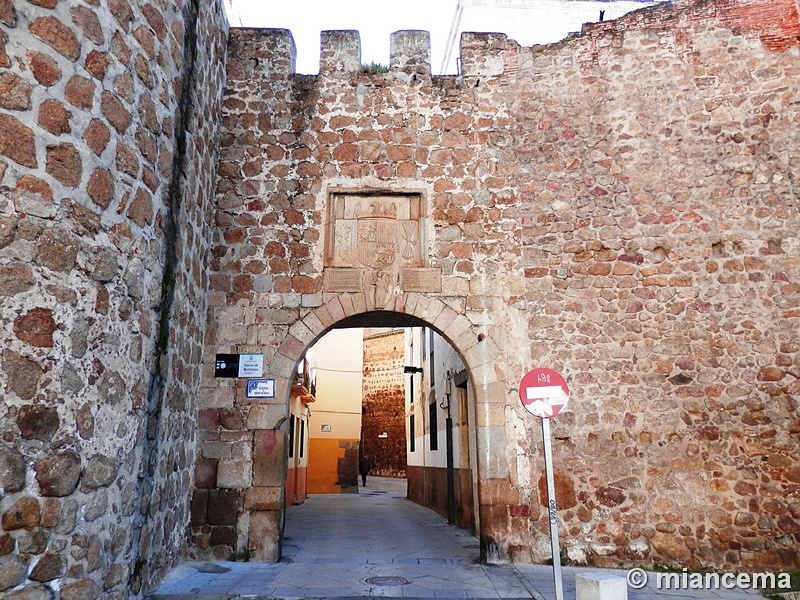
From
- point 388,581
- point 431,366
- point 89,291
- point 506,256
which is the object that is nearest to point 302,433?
point 431,366

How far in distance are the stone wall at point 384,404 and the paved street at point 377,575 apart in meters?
14.0

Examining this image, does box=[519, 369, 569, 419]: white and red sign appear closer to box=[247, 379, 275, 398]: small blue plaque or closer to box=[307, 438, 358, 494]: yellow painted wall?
box=[247, 379, 275, 398]: small blue plaque

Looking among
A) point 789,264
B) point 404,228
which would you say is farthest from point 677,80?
point 404,228

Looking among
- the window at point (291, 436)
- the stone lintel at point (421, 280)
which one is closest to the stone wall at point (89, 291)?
the stone lintel at point (421, 280)

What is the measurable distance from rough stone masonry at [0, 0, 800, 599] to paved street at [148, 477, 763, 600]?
296 mm

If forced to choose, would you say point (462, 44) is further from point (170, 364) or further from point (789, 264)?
point (170, 364)

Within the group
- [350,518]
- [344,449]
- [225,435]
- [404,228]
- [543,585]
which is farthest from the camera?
[344,449]

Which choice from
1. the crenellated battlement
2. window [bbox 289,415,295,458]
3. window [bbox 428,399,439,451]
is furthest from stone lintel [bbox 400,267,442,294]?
window [bbox 289,415,295,458]

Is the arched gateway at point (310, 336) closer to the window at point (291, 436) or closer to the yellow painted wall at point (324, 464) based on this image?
the window at point (291, 436)

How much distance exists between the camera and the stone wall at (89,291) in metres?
2.92

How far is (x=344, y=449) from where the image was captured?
15.5 meters

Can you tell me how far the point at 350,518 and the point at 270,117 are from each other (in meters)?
6.02

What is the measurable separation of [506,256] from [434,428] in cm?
553

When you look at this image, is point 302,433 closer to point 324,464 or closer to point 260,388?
point 324,464
